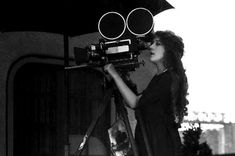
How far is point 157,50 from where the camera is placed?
2531mm

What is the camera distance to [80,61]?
100 inches

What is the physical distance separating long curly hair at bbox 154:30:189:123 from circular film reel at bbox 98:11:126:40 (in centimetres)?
23

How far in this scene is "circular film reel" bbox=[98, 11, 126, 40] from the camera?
261 cm

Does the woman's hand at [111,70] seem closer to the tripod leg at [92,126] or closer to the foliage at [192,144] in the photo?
the tripod leg at [92,126]

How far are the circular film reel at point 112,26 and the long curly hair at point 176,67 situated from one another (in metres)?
0.23

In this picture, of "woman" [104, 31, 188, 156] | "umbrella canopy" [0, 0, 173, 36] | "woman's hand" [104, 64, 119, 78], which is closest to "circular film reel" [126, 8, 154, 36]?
"woman" [104, 31, 188, 156]

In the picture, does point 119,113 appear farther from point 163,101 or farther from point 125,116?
point 163,101

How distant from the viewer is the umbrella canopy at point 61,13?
12.1ft

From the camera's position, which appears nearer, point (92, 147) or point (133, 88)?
point (133, 88)

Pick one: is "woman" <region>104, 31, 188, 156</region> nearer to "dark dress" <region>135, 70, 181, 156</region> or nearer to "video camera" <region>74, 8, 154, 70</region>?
"dark dress" <region>135, 70, 181, 156</region>

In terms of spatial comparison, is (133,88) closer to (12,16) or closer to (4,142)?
(12,16)

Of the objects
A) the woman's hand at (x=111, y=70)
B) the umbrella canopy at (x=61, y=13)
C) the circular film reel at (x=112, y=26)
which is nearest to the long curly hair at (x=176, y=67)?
the circular film reel at (x=112, y=26)

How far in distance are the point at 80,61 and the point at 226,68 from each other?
6884mm

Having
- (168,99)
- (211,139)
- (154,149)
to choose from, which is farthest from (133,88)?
(211,139)
